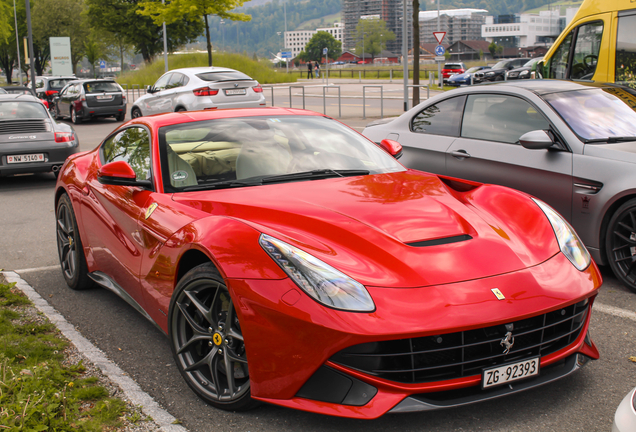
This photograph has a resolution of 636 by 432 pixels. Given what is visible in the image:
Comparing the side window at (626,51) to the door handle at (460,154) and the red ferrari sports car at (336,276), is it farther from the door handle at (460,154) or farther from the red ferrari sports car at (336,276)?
the red ferrari sports car at (336,276)

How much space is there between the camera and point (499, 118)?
5.62m

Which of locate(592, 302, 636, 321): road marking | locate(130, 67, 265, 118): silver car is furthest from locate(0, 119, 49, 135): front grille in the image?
locate(592, 302, 636, 321): road marking

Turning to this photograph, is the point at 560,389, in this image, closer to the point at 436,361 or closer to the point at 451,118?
the point at 436,361

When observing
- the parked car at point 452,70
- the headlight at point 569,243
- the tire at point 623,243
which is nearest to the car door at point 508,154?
the tire at point 623,243

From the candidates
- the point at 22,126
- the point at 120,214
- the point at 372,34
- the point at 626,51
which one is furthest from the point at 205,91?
the point at 372,34

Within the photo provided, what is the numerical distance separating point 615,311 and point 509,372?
6.48 ft

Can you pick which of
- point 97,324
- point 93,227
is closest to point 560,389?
point 97,324

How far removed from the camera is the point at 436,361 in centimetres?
251

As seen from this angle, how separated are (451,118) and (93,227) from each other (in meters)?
3.44

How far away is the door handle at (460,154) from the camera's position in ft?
18.7

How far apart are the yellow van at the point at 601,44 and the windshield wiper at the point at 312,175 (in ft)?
18.8

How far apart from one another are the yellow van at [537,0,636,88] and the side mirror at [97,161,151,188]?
677 cm

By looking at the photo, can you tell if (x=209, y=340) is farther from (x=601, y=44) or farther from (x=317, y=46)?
(x=317, y=46)

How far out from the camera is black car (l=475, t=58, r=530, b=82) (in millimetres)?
41641
